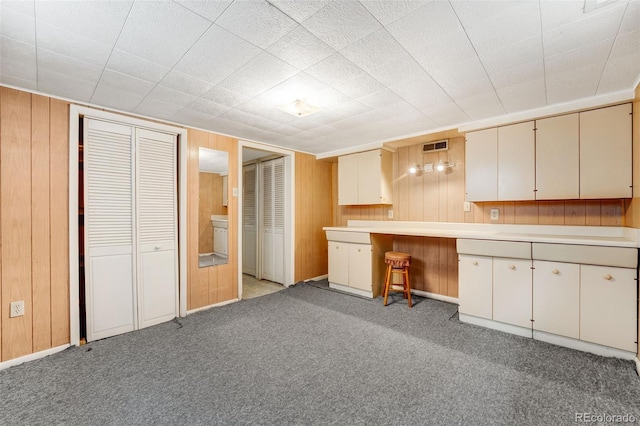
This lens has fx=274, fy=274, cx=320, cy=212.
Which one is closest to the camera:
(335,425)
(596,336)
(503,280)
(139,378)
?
(335,425)

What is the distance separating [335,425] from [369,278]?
2.47 m

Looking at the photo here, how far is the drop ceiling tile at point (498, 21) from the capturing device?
1.47m

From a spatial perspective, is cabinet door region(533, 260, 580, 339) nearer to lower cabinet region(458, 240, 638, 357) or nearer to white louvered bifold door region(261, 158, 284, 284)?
lower cabinet region(458, 240, 638, 357)

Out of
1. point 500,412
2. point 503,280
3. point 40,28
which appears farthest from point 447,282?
point 40,28

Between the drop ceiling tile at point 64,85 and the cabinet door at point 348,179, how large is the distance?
3352 millimetres

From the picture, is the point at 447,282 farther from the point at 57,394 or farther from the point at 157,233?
the point at 57,394

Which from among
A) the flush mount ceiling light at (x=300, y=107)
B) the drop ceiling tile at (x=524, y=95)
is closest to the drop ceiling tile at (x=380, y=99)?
the flush mount ceiling light at (x=300, y=107)

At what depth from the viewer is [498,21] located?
5.19ft

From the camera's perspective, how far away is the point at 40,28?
1.62 m

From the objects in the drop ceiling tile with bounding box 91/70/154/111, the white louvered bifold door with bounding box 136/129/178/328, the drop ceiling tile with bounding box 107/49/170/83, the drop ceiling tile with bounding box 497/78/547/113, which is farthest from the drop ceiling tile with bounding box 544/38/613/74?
the white louvered bifold door with bounding box 136/129/178/328

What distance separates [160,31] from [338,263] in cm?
357

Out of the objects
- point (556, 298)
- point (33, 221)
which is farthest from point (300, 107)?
point (556, 298)

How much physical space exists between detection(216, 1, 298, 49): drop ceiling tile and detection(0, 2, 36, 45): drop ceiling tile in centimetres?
105

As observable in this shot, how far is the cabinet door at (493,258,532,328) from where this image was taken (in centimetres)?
269
